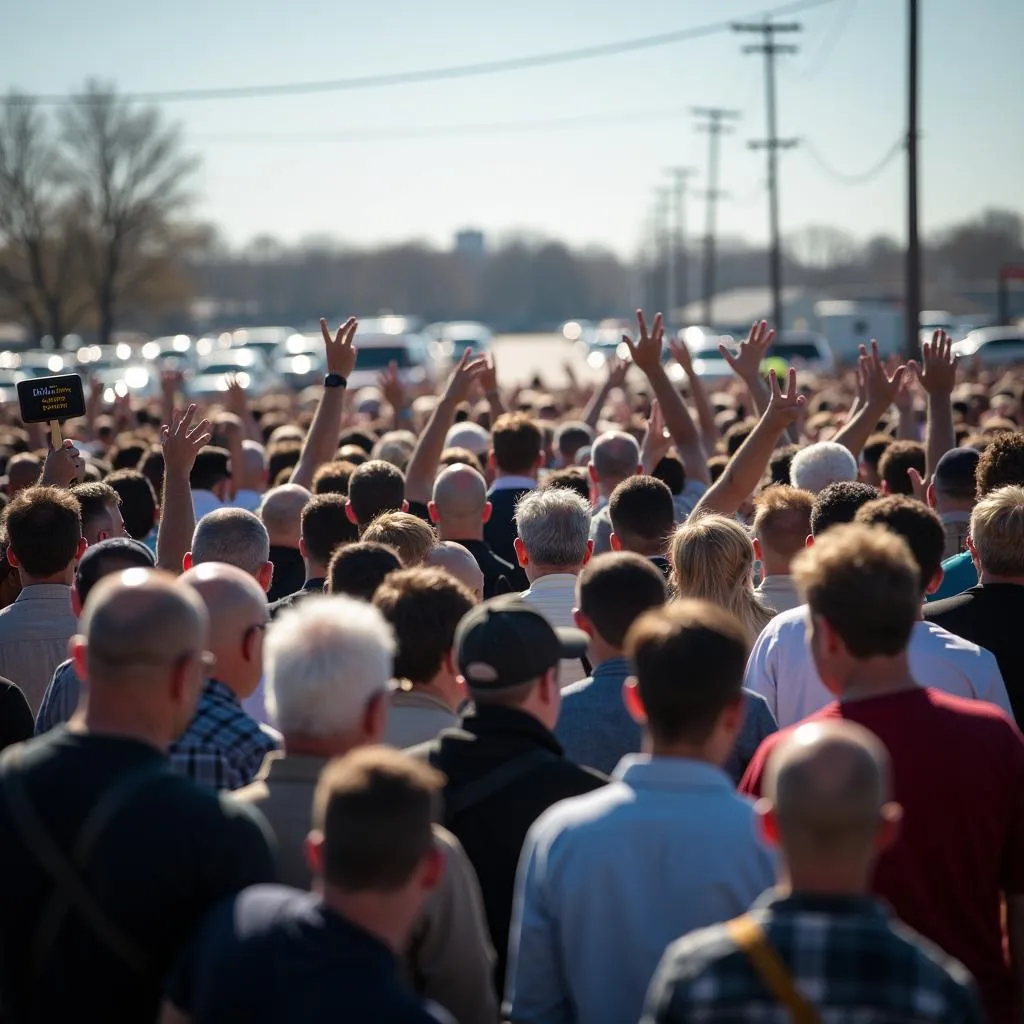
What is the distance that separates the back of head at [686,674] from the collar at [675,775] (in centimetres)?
7

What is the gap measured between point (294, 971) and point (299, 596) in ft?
11.3

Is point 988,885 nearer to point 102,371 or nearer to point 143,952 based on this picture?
point 143,952

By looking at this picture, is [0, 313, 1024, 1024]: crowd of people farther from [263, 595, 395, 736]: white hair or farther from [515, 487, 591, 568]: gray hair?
[515, 487, 591, 568]: gray hair

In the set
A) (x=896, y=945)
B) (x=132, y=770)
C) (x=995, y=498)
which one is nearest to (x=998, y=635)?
(x=995, y=498)

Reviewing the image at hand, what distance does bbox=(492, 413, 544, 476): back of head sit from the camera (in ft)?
28.2

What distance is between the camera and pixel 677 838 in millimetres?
3127

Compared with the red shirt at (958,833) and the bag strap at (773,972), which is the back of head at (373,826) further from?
the red shirt at (958,833)

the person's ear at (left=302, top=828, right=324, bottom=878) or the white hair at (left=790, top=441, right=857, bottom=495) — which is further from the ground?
the white hair at (left=790, top=441, right=857, bottom=495)

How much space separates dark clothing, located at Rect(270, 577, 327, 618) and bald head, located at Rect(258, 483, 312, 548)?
97cm

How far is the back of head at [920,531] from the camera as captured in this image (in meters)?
4.89

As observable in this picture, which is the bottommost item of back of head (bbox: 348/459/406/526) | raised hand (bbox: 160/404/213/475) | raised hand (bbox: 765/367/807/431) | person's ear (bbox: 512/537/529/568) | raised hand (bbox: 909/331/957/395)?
person's ear (bbox: 512/537/529/568)

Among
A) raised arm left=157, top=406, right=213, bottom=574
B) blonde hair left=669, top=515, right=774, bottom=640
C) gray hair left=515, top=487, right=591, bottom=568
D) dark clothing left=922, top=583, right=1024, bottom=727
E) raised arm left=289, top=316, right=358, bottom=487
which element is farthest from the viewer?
raised arm left=289, top=316, right=358, bottom=487

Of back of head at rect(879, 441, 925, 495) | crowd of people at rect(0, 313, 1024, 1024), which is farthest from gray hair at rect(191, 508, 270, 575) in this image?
back of head at rect(879, 441, 925, 495)

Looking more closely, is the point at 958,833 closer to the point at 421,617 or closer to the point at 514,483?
the point at 421,617
